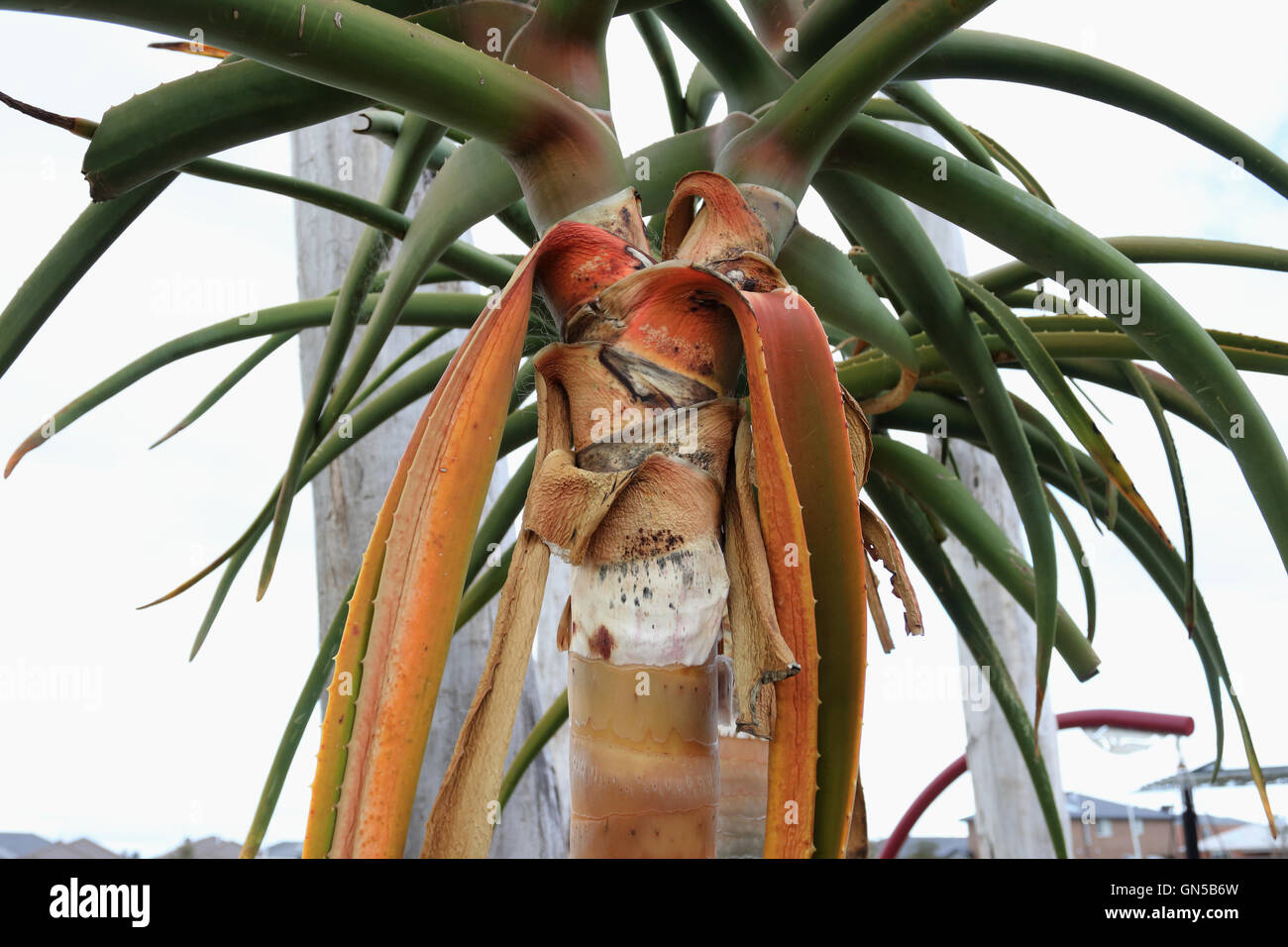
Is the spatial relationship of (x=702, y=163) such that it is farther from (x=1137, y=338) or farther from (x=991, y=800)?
(x=991, y=800)

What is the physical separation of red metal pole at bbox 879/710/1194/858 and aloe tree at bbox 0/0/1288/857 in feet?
3.43

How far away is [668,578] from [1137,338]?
0.21 metres

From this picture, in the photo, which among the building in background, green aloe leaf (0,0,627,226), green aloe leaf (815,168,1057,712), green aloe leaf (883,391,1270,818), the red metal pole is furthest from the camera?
the building in background

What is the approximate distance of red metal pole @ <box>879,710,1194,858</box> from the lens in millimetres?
1319

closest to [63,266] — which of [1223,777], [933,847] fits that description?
[1223,777]

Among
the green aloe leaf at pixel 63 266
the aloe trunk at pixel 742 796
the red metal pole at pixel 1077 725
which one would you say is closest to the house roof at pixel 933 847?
the red metal pole at pixel 1077 725

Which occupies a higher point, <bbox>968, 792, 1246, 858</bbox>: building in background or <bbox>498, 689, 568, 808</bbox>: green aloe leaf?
<bbox>498, 689, 568, 808</bbox>: green aloe leaf

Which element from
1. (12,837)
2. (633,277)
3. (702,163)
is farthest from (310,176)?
(633,277)

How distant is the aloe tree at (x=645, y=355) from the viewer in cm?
31

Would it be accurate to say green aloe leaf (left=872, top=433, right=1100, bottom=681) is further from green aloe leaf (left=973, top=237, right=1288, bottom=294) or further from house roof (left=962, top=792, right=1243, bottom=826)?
house roof (left=962, top=792, right=1243, bottom=826)

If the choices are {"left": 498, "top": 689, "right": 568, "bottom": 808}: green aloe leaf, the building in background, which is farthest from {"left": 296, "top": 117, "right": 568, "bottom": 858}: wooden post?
the building in background

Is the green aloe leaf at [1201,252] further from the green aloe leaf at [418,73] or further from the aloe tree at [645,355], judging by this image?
the green aloe leaf at [418,73]

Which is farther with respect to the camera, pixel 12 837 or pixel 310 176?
pixel 310 176

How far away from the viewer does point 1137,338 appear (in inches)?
15.4
